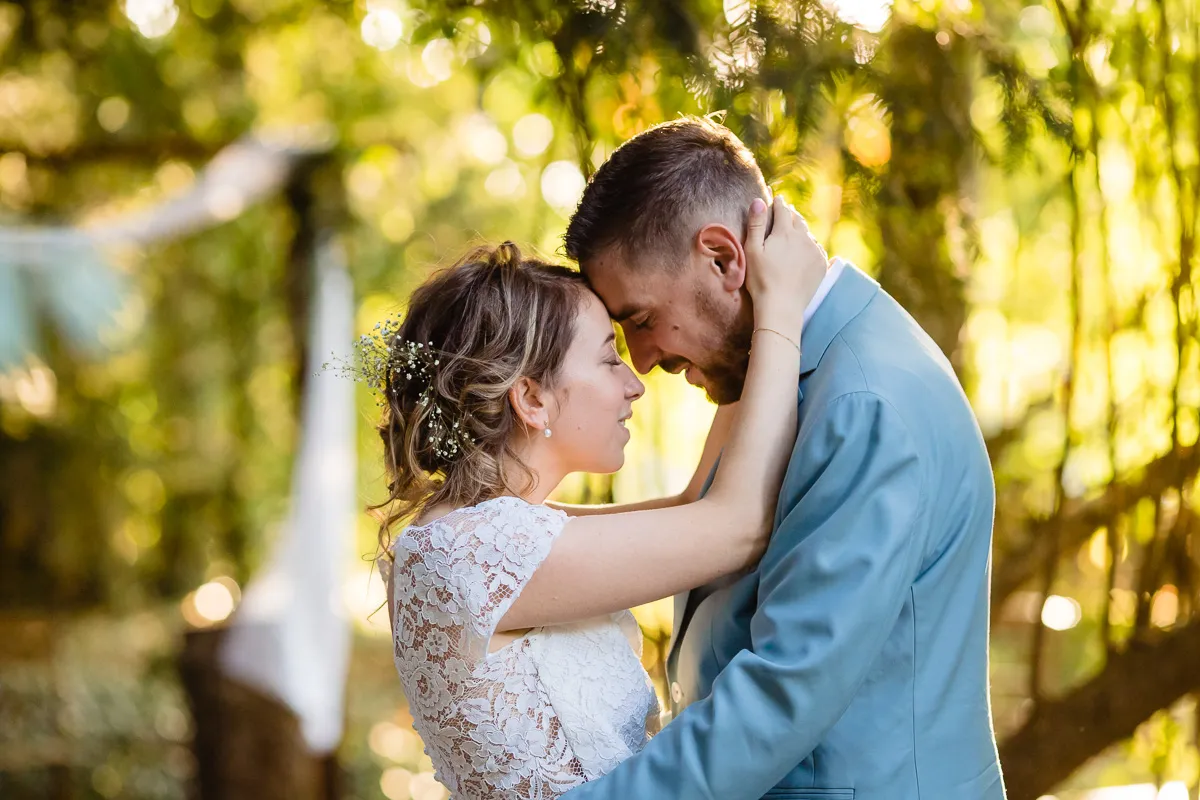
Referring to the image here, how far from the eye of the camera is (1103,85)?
259 centimetres

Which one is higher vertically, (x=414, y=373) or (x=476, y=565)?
(x=414, y=373)

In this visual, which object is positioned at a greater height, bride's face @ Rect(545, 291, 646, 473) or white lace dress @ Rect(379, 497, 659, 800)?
bride's face @ Rect(545, 291, 646, 473)

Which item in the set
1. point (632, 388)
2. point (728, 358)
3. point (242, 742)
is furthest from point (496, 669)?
point (242, 742)

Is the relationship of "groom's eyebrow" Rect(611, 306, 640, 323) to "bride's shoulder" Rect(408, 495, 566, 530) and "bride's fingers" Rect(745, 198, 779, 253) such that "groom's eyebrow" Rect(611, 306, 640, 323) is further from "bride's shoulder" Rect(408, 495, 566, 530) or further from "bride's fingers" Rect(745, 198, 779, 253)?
"bride's shoulder" Rect(408, 495, 566, 530)

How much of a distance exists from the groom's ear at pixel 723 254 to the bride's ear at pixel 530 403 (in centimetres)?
36

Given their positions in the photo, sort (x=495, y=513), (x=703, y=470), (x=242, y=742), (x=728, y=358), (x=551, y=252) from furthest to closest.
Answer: (x=242, y=742), (x=551, y=252), (x=703, y=470), (x=728, y=358), (x=495, y=513)

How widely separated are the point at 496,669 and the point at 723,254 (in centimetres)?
74

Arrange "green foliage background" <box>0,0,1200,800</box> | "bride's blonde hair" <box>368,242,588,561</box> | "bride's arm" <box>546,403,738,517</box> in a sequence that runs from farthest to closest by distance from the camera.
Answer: "green foliage background" <box>0,0,1200,800</box> < "bride's arm" <box>546,403,738,517</box> < "bride's blonde hair" <box>368,242,588,561</box>

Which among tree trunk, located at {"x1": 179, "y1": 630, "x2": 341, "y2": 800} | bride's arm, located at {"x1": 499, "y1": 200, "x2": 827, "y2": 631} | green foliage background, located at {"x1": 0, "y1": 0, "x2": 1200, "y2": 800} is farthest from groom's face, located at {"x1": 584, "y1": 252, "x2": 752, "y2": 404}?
tree trunk, located at {"x1": 179, "y1": 630, "x2": 341, "y2": 800}

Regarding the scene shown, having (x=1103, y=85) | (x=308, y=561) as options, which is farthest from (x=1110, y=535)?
(x=308, y=561)

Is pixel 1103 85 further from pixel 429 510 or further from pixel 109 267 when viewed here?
pixel 109 267

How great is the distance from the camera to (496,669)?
67.3 inches

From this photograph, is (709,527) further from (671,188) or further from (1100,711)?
(1100,711)

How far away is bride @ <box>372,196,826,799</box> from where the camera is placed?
163 cm
